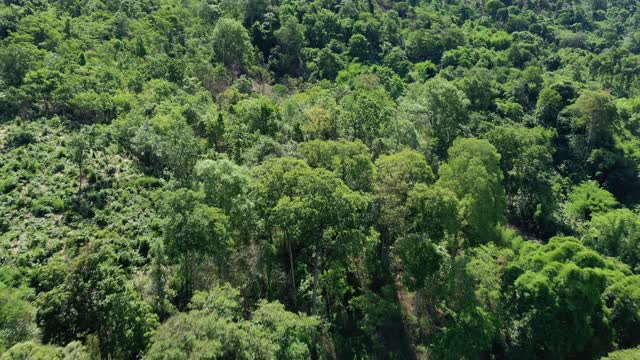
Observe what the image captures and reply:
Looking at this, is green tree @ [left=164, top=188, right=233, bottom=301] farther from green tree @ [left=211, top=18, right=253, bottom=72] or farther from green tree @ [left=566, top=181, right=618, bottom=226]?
green tree @ [left=211, top=18, right=253, bottom=72]

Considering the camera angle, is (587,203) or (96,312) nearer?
(96,312)

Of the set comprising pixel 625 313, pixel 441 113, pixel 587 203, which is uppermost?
pixel 441 113

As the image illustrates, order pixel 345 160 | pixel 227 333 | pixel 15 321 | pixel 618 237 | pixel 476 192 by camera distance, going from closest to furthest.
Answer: pixel 227 333 < pixel 15 321 < pixel 345 160 < pixel 476 192 < pixel 618 237

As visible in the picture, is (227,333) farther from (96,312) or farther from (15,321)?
(15,321)

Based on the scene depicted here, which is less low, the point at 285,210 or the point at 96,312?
the point at 285,210

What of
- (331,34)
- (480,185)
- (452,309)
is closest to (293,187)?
(452,309)

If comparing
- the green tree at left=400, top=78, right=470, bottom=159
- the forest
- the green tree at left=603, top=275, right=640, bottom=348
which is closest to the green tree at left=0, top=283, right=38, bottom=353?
the forest

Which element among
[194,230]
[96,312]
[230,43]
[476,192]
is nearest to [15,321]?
[96,312]

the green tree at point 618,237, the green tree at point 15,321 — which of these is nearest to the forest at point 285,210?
the green tree at point 15,321
